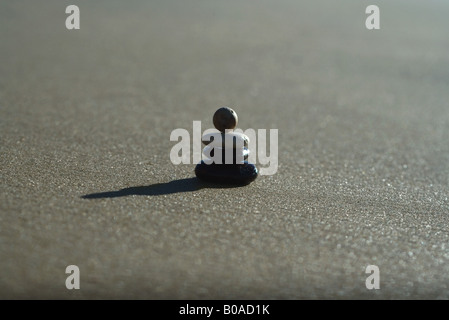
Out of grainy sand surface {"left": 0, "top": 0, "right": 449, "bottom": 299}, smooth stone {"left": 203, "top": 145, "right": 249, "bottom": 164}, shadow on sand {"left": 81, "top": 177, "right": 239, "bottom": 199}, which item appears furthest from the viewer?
smooth stone {"left": 203, "top": 145, "right": 249, "bottom": 164}

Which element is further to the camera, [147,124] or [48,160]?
[147,124]

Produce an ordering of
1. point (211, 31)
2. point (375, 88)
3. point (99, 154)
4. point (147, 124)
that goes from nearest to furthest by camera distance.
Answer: point (99, 154)
point (147, 124)
point (375, 88)
point (211, 31)

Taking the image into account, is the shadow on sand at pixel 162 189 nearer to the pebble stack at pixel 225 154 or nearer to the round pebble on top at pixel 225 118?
the pebble stack at pixel 225 154

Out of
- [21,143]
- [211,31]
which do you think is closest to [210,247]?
[21,143]

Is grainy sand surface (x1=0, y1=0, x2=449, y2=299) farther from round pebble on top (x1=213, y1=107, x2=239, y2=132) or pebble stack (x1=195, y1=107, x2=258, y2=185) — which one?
round pebble on top (x1=213, y1=107, x2=239, y2=132)

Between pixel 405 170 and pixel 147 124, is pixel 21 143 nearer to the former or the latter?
pixel 147 124

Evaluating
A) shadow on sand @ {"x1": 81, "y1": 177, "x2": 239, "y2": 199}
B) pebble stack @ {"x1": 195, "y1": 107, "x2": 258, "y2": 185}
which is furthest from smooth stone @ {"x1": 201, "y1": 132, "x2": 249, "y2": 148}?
shadow on sand @ {"x1": 81, "y1": 177, "x2": 239, "y2": 199}
